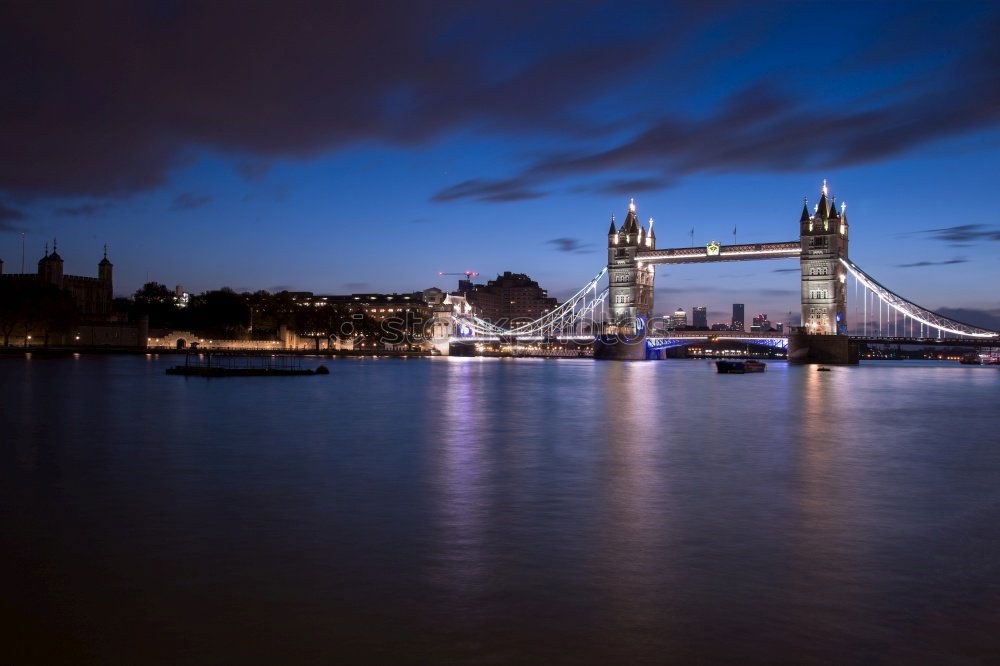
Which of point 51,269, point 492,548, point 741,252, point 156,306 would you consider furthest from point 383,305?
point 492,548

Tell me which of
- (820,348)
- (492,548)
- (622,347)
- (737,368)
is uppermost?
(622,347)

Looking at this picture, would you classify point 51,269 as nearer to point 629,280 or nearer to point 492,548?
point 629,280

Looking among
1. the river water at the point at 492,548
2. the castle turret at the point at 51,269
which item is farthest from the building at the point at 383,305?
the river water at the point at 492,548

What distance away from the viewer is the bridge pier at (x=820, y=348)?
299 ft

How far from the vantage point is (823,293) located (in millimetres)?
90938

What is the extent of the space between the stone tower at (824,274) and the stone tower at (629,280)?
873 inches

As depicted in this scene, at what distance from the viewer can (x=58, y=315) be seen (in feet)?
286

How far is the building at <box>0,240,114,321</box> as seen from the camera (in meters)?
108

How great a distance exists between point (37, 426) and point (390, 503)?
1366cm

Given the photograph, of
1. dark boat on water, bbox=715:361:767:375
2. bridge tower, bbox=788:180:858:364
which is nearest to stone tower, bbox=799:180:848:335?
bridge tower, bbox=788:180:858:364

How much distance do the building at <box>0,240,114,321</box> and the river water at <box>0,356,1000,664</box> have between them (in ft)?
331

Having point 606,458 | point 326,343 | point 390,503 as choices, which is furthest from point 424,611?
point 326,343

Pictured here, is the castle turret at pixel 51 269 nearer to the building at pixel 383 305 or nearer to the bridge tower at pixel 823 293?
the building at pixel 383 305

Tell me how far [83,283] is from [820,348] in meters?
98.6
